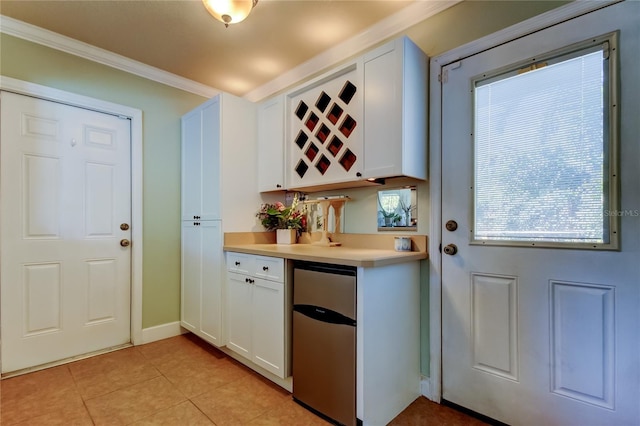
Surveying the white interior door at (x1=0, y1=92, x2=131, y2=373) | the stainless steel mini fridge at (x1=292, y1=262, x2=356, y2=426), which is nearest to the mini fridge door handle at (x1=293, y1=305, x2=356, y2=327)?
the stainless steel mini fridge at (x1=292, y1=262, x2=356, y2=426)

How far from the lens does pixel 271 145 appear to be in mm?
2648

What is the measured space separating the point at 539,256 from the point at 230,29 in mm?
2525

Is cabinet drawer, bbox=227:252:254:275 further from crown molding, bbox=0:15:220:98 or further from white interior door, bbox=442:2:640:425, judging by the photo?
crown molding, bbox=0:15:220:98

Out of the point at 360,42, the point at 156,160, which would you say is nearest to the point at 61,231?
the point at 156,160

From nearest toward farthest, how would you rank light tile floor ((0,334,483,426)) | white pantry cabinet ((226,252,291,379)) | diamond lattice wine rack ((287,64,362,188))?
light tile floor ((0,334,483,426)), white pantry cabinet ((226,252,291,379)), diamond lattice wine rack ((287,64,362,188))

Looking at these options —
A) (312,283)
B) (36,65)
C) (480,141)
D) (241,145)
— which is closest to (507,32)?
(480,141)

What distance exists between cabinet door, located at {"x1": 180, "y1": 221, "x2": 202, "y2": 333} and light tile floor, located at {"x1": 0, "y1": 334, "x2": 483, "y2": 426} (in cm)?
43

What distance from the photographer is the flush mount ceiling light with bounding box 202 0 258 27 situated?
63.8 inches

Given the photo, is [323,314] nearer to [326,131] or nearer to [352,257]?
[352,257]

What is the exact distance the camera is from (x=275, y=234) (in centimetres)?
291

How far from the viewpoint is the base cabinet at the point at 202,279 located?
2516mm

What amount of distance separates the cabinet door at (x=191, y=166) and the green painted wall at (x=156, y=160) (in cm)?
11

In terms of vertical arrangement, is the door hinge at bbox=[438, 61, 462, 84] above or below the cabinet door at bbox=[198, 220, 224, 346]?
above

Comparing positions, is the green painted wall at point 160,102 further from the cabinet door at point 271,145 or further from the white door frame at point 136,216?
the cabinet door at point 271,145
